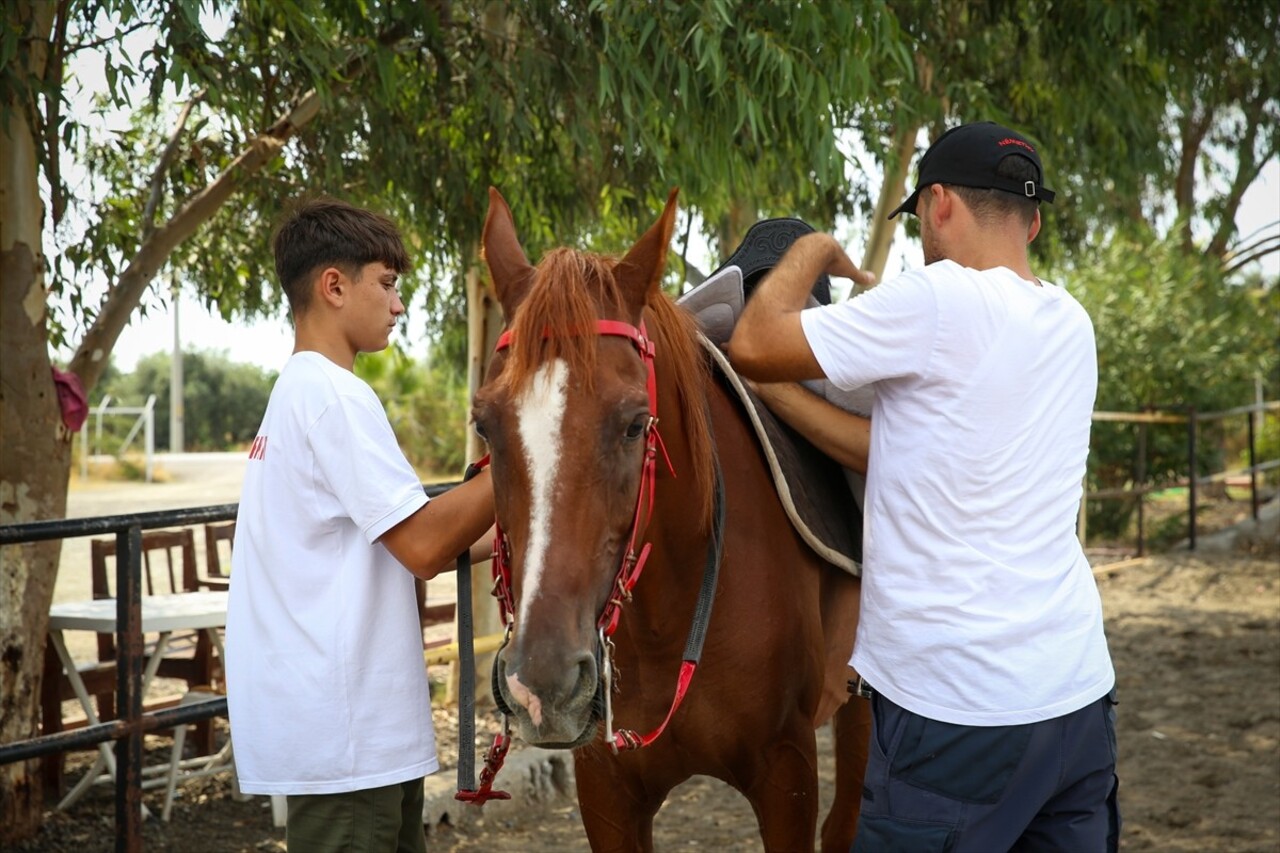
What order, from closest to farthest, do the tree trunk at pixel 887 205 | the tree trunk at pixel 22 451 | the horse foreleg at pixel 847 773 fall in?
the horse foreleg at pixel 847 773 < the tree trunk at pixel 22 451 < the tree trunk at pixel 887 205

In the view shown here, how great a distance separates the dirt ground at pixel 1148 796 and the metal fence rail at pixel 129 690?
1055mm

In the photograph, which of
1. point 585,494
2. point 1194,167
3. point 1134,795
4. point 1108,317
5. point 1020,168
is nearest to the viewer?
point 585,494

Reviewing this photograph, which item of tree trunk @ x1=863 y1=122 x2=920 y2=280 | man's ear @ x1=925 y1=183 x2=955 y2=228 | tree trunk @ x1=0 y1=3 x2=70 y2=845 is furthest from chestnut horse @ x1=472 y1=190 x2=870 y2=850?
tree trunk @ x1=863 y1=122 x2=920 y2=280

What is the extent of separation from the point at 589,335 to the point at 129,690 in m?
2.39

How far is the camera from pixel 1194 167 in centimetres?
2123

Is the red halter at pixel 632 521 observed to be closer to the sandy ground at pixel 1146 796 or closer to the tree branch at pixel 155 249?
the sandy ground at pixel 1146 796

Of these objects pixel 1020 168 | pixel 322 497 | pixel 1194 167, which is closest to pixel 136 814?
pixel 322 497

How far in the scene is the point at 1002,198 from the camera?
82.0 inches

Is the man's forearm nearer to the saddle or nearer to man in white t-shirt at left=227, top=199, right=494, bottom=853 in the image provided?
the saddle

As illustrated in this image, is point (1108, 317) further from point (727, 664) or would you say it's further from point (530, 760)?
point (727, 664)

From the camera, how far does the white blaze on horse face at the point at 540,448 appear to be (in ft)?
5.88

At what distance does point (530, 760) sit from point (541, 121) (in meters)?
3.04

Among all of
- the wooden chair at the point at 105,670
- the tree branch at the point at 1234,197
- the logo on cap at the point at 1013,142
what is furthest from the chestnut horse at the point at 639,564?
the tree branch at the point at 1234,197

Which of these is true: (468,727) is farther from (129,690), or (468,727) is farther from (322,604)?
(129,690)
